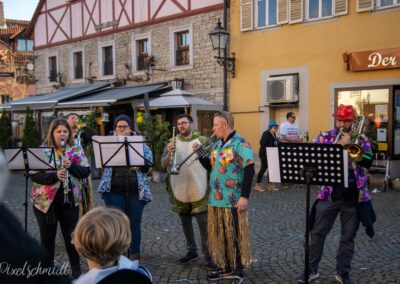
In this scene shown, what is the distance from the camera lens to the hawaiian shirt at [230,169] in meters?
4.38

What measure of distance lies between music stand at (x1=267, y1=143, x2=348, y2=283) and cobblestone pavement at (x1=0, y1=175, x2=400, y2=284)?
887 mm

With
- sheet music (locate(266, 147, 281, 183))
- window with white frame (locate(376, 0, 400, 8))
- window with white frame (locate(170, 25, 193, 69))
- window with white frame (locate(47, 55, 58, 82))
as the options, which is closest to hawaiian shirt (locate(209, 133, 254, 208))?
sheet music (locate(266, 147, 281, 183))

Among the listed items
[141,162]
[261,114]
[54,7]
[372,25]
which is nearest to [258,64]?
[261,114]

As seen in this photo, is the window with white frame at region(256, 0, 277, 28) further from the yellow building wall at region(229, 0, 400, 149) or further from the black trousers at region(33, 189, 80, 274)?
the black trousers at region(33, 189, 80, 274)

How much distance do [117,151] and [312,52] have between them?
908cm

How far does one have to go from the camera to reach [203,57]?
1469 centimetres

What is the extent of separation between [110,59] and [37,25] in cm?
589

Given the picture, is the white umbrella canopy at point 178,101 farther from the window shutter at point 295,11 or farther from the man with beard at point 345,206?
the man with beard at point 345,206

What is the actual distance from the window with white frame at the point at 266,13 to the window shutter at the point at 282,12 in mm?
225

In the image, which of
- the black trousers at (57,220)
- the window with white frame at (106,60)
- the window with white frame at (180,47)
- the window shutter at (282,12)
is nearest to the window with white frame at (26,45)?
the window with white frame at (106,60)

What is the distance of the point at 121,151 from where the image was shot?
4.64 meters

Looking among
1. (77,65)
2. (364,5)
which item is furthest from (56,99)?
(364,5)

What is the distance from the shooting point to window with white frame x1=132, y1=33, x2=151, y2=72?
1684 centimetres

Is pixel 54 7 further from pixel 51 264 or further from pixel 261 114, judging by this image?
pixel 51 264
